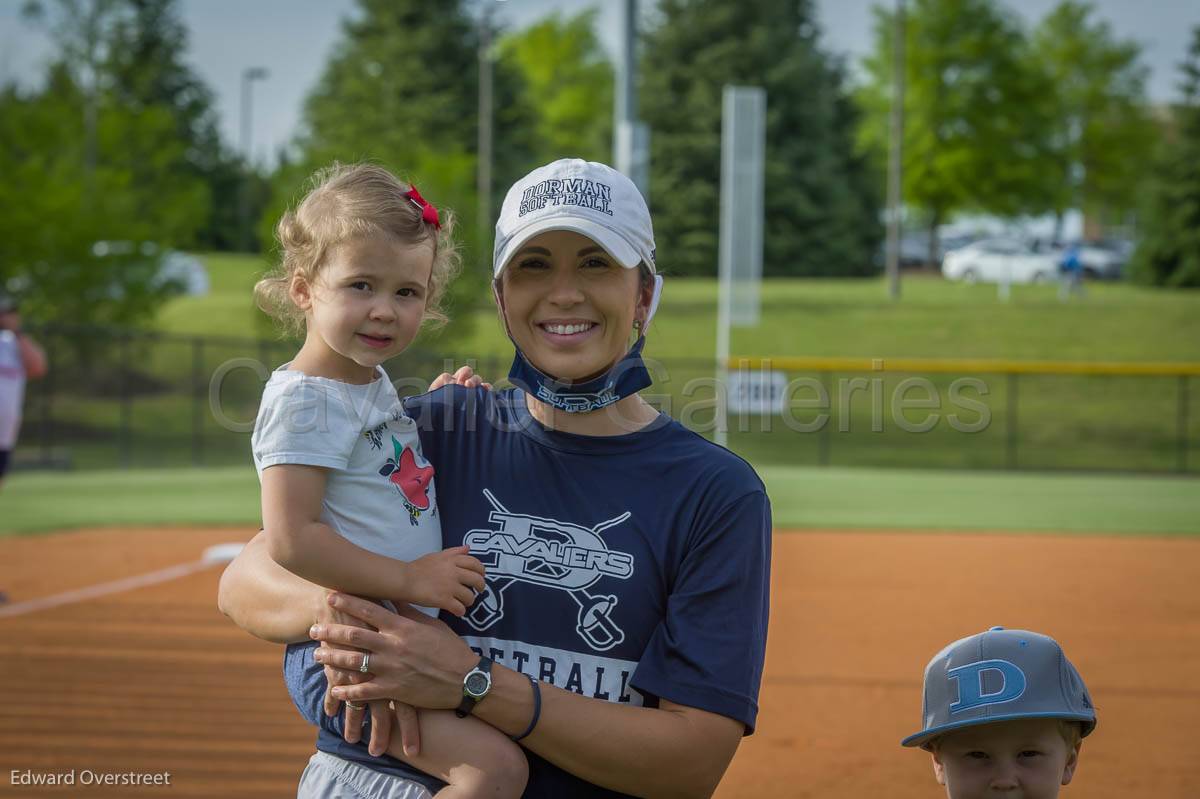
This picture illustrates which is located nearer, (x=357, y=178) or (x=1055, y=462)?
(x=357, y=178)

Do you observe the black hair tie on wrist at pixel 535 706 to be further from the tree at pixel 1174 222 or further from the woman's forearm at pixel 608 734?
the tree at pixel 1174 222

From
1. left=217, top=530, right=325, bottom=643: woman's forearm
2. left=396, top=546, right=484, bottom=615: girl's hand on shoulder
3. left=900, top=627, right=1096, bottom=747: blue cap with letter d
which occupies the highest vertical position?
left=396, top=546, right=484, bottom=615: girl's hand on shoulder

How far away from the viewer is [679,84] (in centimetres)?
5412

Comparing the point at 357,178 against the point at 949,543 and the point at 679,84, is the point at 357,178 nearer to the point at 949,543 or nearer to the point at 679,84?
the point at 949,543

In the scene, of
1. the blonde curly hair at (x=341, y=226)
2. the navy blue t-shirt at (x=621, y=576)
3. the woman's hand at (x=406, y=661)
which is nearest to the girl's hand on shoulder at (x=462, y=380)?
the blonde curly hair at (x=341, y=226)

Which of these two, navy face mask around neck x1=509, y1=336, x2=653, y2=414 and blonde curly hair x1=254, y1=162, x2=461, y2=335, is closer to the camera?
navy face mask around neck x1=509, y1=336, x2=653, y2=414

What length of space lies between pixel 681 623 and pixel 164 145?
40.9 metres

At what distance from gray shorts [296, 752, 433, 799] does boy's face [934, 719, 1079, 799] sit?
1.24 m

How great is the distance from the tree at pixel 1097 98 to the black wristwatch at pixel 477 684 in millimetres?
59600

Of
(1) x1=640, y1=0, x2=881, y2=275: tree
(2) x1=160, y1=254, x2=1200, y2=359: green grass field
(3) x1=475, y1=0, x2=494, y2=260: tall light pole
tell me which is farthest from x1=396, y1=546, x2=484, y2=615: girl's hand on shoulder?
(1) x1=640, y1=0, x2=881, y2=275: tree

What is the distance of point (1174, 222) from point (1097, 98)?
10.6 meters

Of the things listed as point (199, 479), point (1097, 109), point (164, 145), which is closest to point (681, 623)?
point (199, 479)

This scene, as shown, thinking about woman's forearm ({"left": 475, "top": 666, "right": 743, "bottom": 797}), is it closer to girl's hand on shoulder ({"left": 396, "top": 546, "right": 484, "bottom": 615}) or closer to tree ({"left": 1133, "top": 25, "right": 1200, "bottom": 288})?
girl's hand on shoulder ({"left": 396, "top": 546, "right": 484, "bottom": 615})

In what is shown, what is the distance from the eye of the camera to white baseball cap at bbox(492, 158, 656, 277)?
2.53m
